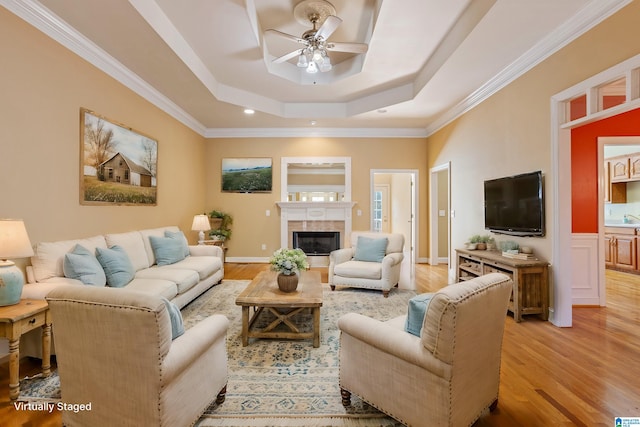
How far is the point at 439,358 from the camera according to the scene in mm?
1402

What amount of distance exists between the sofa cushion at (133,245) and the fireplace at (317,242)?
3398mm

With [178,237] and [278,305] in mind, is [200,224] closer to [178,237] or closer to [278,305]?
[178,237]

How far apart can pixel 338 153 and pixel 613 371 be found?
17.8 ft

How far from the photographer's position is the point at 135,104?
4113mm

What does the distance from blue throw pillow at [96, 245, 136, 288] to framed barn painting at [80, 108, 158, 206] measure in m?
0.71

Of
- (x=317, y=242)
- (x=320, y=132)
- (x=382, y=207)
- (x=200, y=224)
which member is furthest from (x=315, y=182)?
(x=382, y=207)

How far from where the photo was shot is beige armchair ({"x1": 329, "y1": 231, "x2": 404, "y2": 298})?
421 centimetres

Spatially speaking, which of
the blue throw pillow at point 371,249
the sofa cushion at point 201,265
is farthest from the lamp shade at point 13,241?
the blue throw pillow at point 371,249

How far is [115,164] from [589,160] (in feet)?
19.4

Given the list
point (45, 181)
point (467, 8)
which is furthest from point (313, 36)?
point (45, 181)

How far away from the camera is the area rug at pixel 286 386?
1.75m

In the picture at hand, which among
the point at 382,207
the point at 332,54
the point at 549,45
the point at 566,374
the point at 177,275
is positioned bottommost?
the point at 566,374

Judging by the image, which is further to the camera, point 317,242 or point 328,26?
point 317,242

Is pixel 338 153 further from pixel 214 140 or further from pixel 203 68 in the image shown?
pixel 203 68
